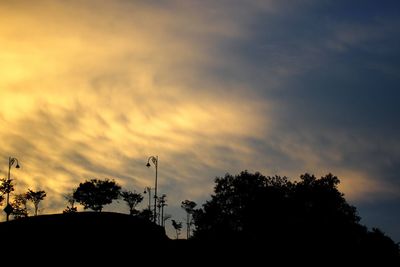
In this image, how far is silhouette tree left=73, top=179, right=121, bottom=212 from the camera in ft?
354

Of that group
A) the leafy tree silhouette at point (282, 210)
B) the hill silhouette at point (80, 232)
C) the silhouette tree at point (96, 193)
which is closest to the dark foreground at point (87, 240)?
the hill silhouette at point (80, 232)

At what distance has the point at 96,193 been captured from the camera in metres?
109

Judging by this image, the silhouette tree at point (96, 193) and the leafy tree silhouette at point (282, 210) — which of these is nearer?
the leafy tree silhouette at point (282, 210)

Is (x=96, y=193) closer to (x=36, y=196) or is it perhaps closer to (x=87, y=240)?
(x=36, y=196)

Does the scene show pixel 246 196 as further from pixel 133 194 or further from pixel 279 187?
pixel 133 194

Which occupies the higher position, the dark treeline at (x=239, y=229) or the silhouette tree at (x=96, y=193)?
the silhouette tree at (x=96, y=193)

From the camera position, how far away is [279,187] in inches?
2803

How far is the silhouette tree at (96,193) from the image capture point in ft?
354

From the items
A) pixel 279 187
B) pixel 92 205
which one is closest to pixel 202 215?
pixel 279 187

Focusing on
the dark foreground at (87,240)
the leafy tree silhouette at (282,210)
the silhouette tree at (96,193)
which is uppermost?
the silhouette tree at (96,193)

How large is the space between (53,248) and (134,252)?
2350mm

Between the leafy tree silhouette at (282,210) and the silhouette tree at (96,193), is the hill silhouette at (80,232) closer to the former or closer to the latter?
the leafy tree silhouette at (282,210)

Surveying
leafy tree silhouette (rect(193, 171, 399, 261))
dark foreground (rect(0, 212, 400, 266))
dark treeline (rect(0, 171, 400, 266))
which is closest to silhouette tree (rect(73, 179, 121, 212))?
dark treeline (rect(0, 171, 400, 266))

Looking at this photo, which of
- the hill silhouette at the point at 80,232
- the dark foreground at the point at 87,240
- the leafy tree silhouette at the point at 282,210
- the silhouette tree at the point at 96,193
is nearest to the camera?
the dark foreground at the point at 87,240
